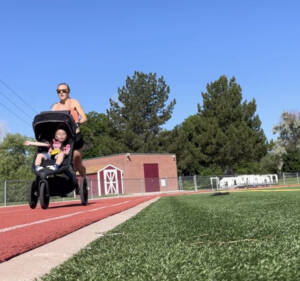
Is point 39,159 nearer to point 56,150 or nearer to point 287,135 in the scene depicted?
point 56,150

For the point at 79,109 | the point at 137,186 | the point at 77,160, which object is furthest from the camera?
the point at 137,186

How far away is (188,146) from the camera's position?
145 feet

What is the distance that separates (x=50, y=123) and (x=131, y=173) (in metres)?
32.7

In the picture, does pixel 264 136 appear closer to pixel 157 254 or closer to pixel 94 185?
pixel 94 185

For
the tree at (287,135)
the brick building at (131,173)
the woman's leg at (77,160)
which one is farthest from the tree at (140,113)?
the woman's leg at (77,160)

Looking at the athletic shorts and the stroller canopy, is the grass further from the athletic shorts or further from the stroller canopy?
the athletic shorts

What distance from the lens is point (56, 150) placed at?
6.66 meters

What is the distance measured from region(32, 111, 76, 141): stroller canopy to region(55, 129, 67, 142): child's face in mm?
88

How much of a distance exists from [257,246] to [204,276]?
0.61m

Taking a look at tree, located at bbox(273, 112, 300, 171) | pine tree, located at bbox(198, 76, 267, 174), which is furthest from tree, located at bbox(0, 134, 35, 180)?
tree, located at bbox(273, 112, 300, 171)

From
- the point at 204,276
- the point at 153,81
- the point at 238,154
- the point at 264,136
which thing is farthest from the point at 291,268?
the point at 153,81

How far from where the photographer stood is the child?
21.6 ft

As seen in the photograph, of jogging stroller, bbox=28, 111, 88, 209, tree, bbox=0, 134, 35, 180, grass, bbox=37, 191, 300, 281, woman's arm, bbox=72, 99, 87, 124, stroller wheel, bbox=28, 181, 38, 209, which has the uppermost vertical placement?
tree, bbox=0, 134, 35, 180

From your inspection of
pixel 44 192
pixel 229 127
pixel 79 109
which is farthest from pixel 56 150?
pixel 229 127
